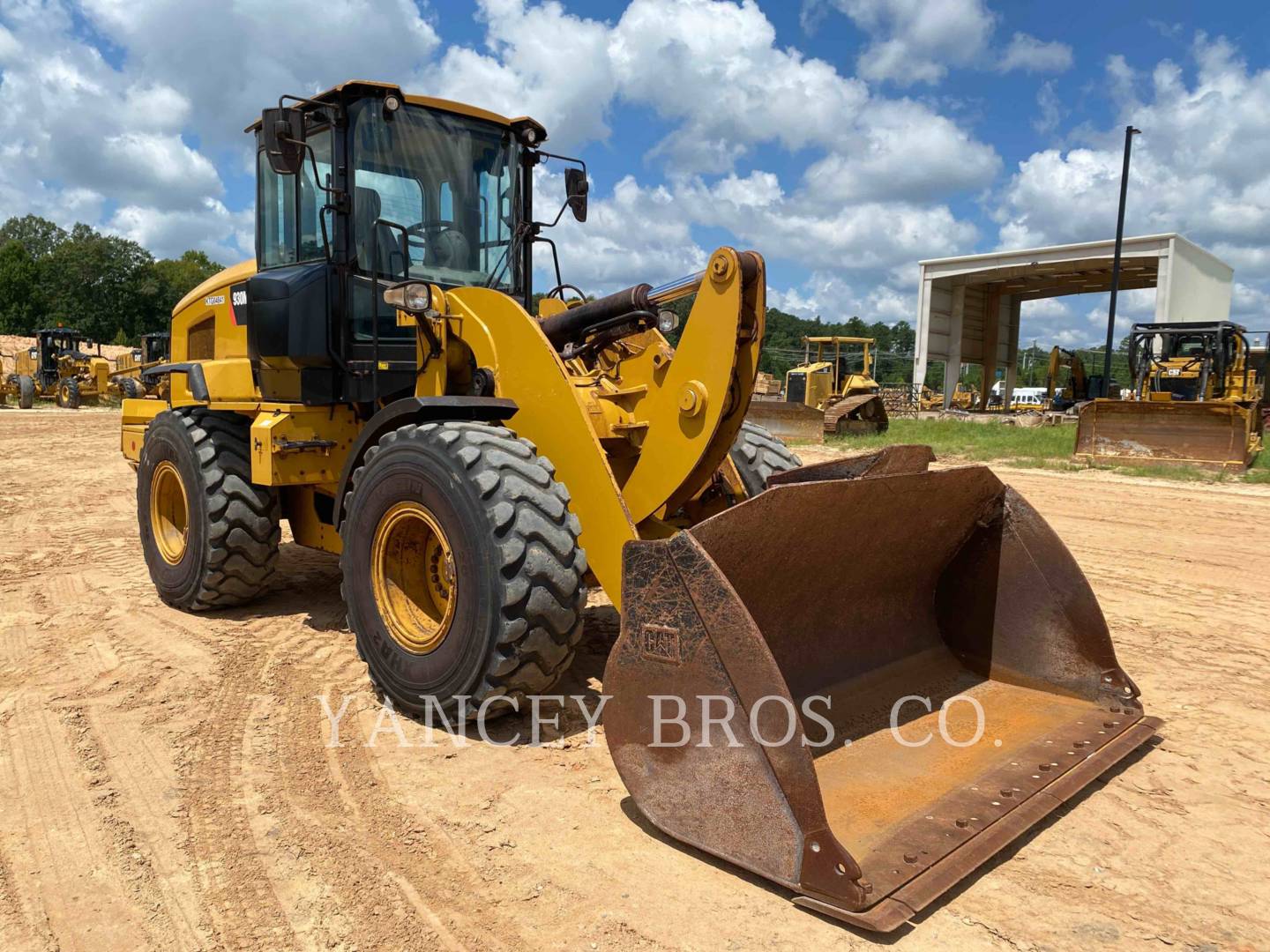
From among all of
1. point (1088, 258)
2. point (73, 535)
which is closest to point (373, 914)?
point (73, 535)

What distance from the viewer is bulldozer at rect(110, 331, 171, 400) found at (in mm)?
7141

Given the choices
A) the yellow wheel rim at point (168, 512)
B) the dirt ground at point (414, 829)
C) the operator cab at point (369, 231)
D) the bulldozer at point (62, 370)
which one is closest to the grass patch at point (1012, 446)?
the dirt ground at point (414, 829)

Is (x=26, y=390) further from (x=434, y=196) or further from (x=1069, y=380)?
(x=1069, y=380)

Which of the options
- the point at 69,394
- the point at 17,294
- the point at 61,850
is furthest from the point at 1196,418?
the point at 17,294

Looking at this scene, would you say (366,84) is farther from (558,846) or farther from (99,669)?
(558,846)

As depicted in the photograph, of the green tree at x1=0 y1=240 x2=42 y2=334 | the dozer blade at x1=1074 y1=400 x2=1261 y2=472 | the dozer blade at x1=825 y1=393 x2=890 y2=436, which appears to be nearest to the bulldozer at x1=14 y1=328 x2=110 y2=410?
the dozer blade at x1=825 y1=393 x2=890 y2=436

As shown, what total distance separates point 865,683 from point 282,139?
11.5 ft

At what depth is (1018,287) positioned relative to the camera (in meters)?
34.4

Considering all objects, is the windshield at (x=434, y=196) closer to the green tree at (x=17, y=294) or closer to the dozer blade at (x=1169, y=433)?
the dozer blade at (x=1169, y=433)

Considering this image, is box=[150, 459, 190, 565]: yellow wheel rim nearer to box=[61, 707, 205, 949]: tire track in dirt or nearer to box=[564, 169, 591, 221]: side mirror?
box=[61, 707, 205, 949]: tire track in dirt

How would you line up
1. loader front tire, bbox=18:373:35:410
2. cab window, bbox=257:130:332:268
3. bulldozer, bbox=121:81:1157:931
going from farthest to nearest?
loader front tire, bbox=18:373:35:410, cab window, bbox=257:130:332:268, bulldozer, bbox=121:81:1157:931

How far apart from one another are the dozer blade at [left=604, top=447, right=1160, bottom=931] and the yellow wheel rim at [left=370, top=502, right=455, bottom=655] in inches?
49.5

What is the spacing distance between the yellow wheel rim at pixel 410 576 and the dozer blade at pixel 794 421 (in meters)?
14.8

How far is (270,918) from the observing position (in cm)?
241
